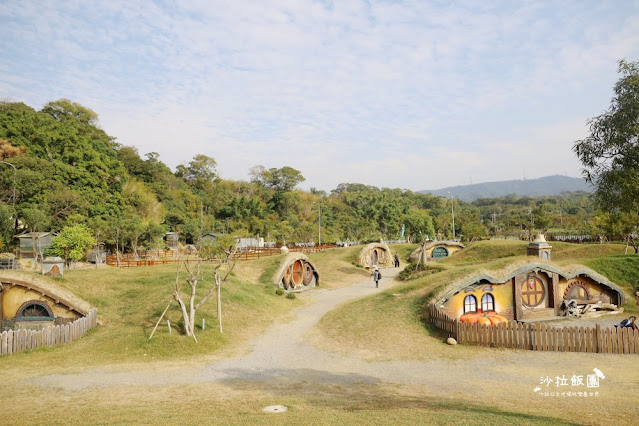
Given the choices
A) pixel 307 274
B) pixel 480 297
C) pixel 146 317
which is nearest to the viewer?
pixel 146 317

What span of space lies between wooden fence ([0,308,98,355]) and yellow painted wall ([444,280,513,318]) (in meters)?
20.0

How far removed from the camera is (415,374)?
16375 millimetres

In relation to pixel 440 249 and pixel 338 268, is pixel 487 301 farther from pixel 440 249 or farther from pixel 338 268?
pixel 440 249

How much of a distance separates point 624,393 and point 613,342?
5.33 metres

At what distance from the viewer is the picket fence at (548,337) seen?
18094 millimetres

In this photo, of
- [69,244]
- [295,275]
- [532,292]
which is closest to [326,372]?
[532,292]

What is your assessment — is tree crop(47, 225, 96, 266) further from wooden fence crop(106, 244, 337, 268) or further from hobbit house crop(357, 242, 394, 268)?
hobbit house crop(357, 242, 394, 268)

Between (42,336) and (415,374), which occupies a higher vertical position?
(42,336)

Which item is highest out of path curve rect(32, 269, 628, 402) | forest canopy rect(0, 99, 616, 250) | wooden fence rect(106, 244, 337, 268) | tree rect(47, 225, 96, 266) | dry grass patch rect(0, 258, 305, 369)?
forest canopy rect(0, 99, 616, 250)

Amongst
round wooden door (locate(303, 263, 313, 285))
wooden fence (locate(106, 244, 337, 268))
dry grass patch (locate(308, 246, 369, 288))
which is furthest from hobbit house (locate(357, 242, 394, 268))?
round wooden door (locate(303, 263, 313, 285))

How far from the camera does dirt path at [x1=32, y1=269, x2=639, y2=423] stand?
13.9 meters

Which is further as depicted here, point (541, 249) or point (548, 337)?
point (541, 249)

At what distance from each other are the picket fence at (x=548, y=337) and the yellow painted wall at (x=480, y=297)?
304 cm

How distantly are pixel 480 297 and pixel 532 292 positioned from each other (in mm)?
3858
